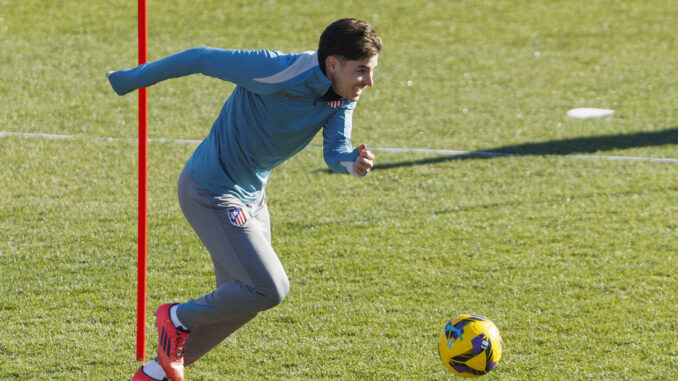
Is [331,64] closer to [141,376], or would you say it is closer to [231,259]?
[231,259]

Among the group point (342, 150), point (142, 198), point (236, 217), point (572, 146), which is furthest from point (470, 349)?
point (572, 146)

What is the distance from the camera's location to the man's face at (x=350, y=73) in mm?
4918

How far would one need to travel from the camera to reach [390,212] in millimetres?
9164

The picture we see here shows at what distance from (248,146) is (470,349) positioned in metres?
1.83

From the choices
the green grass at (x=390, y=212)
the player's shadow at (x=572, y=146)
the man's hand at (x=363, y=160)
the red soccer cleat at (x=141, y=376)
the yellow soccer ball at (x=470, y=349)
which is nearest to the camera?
the man's hand at (x=363, y=160)

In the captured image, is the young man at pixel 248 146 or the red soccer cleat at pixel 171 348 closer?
the young man at pixel 248 146

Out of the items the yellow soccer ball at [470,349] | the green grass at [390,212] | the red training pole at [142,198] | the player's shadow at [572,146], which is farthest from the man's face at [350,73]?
the player's shadow at [572,146]

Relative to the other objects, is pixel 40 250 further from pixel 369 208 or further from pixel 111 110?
pixel 111 110

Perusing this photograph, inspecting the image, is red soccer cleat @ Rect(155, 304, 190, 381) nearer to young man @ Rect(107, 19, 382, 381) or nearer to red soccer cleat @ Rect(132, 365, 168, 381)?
young man @ Rect(107, 19, 382, 381)

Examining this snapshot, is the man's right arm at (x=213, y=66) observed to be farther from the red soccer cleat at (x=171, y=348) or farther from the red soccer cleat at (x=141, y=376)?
the red soccer cleat at (x=141, y=376)

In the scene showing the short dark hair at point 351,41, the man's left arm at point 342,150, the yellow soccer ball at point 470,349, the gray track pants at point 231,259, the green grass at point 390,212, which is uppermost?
the short dark hair at point 351,41

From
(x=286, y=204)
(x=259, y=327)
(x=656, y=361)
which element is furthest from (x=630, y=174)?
(x=259, y=327)

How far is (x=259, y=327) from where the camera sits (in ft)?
21.6

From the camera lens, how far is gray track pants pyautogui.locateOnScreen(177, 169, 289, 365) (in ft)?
16.9
